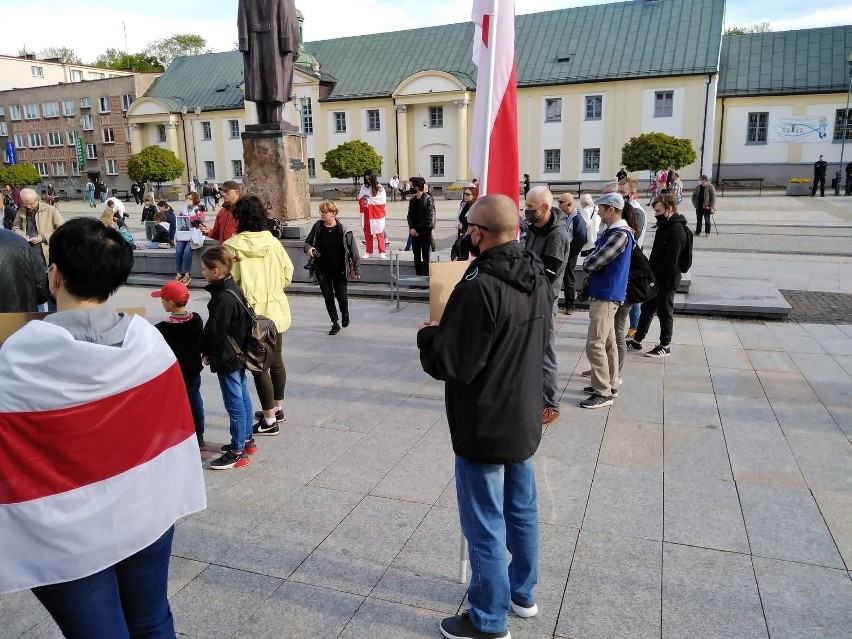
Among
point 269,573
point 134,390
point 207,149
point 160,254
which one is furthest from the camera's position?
point 207,149

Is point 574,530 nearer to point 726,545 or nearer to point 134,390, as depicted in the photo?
point 726,545

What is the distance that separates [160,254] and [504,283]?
491 inches

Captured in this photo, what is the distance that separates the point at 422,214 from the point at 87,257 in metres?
9.41

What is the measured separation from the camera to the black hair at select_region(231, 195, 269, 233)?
5.51 m

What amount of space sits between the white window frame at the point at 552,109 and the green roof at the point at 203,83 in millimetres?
22909

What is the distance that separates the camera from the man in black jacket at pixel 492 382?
263 cm

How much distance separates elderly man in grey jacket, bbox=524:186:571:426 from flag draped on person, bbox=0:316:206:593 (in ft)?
13.1

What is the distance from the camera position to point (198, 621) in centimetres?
319

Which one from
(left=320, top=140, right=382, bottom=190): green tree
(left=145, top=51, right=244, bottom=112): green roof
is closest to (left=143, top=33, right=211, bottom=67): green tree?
(left=145, top=51, right=244, bottom=112): green roof

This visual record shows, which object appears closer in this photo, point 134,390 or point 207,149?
point 134,390

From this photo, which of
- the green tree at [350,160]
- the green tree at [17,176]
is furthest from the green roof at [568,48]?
the green tree at [17,176]

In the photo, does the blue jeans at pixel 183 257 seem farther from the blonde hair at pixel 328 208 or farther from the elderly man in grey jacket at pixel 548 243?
the elderly man in grey jacket at pixel 548 243

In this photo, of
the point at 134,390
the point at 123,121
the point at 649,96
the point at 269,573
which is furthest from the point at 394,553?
the point at 123,121

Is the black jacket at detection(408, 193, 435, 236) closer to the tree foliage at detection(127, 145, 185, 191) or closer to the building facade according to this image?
the tree foliage at detection(127, 145, 185, 191)
